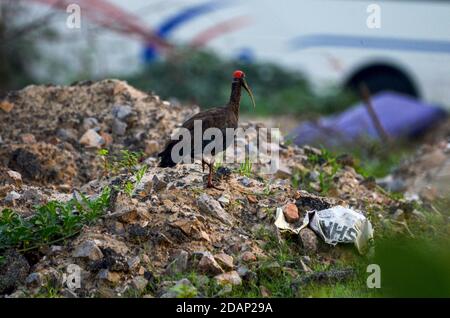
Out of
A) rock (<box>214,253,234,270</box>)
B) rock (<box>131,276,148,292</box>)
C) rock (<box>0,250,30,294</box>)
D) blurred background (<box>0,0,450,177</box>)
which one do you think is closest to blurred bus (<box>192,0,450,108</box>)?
blurred background (<box>0,0,450,177</box>)

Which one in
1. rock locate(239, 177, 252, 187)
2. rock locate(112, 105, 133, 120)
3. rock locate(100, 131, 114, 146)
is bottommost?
rock locate(239, 177, 252, 187)

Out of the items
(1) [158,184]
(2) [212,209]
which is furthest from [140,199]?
(2) [212,209]

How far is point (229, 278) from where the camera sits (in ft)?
22.4

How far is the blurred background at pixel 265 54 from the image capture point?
17.1 metres

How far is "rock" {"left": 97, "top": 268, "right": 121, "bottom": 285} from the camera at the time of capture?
22.1 feet

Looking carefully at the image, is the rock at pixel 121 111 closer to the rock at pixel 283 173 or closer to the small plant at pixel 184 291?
the rock at pixel 283 173

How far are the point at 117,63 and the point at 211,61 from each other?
6.50 ft

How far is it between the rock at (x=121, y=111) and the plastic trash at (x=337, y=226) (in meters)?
2.67

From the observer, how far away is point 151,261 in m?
6.99

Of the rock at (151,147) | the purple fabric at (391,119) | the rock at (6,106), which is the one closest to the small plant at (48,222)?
the rock at (151,147)

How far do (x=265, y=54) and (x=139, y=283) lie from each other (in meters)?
12.2

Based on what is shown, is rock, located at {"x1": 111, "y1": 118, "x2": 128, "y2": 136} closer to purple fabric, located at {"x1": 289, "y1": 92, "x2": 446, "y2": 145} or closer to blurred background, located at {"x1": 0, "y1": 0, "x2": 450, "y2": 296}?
purple fabric, located at {"x1": 289, "y1": 92, "x2": 446, "y2": 145}

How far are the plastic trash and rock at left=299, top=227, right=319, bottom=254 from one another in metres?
0.03
